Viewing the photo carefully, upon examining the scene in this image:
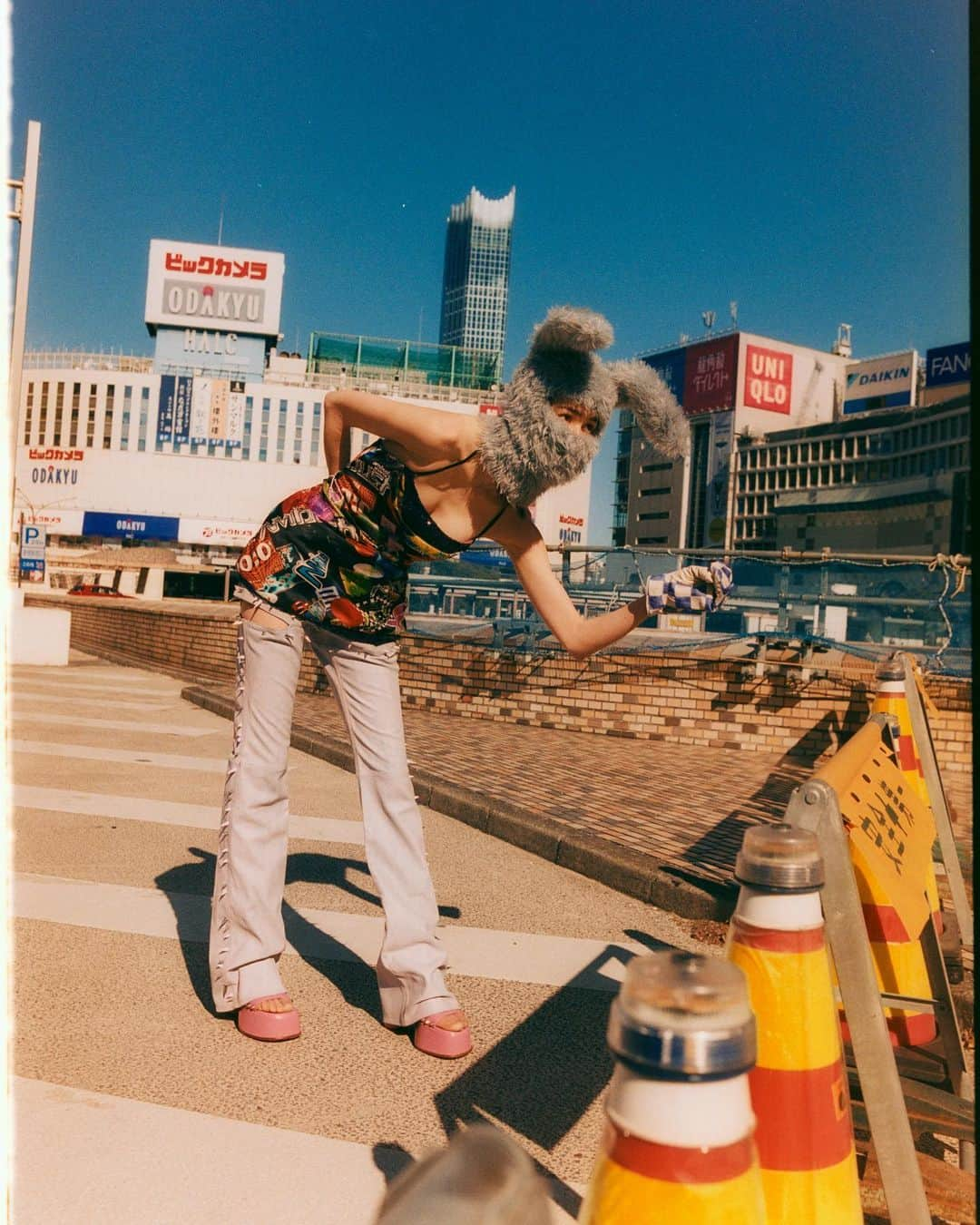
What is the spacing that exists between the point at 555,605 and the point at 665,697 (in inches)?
271

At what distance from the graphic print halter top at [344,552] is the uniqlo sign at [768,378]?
14563cm

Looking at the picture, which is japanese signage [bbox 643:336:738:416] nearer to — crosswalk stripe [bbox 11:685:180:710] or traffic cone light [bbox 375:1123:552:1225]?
crosswalk stripe [bbox 11:685:180:710]

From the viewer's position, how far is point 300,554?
122 inches

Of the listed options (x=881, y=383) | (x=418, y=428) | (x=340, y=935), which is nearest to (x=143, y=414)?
(x=881, y=383)

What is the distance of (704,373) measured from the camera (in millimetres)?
145000

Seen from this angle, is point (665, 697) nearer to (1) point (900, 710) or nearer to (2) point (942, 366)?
(1) point (900, 710)

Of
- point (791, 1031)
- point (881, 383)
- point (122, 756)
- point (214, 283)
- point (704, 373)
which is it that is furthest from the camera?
point (704, 373)

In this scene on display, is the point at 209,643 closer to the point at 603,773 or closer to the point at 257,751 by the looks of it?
the point at 603,773

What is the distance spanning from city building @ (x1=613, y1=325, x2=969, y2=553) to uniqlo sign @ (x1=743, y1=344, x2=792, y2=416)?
0.12 meters

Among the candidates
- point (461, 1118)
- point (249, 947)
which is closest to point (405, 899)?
point (249, 947)

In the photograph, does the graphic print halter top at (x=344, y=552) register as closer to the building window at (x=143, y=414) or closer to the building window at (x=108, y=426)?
the building window at (x=143, y=414)

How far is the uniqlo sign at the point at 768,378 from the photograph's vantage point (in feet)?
466

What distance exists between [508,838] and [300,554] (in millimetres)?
2984

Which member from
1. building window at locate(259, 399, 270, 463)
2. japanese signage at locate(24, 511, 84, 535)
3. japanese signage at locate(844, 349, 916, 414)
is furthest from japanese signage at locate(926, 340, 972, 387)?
japanese signage at locate(24, 511, 84, 535)
